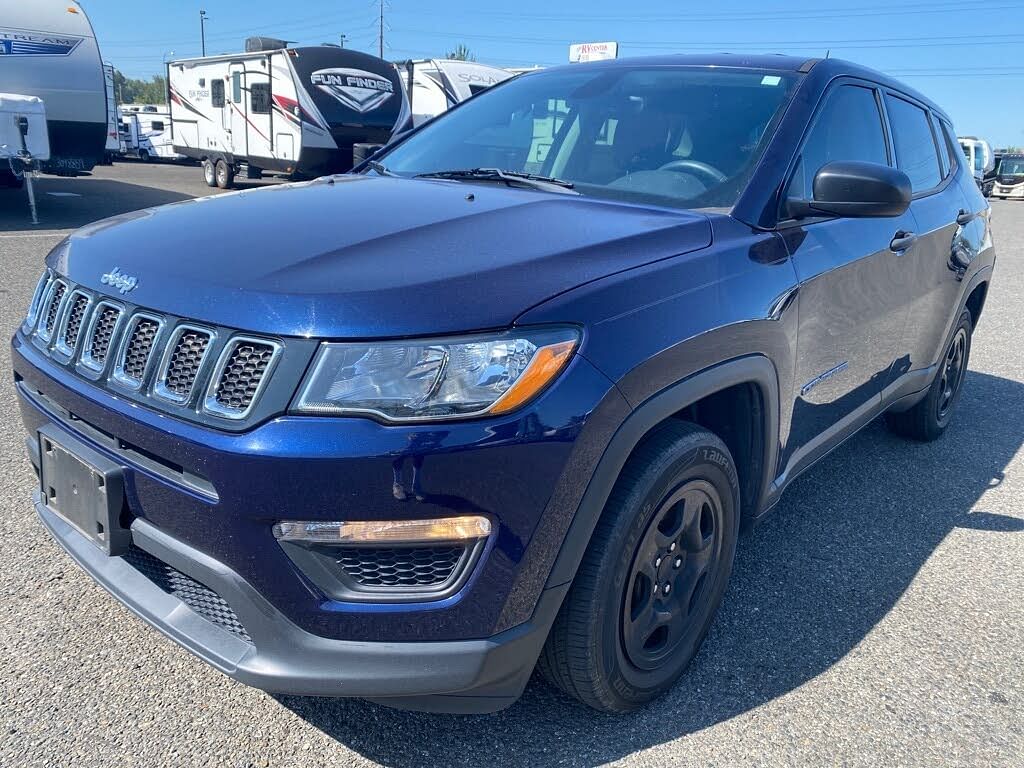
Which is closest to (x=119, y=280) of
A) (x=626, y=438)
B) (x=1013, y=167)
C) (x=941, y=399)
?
(x=626, y=438)

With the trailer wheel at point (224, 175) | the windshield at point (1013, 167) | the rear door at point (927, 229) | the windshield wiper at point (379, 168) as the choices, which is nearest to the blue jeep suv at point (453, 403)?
the windshield wiper at point (379, 168)

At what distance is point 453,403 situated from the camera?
1643 mm

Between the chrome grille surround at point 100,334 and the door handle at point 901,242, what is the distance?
2708 millimetres

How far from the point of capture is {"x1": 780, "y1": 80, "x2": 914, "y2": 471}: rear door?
8.66 feet

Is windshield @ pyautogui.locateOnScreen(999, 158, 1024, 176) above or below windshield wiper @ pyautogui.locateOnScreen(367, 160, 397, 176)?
below

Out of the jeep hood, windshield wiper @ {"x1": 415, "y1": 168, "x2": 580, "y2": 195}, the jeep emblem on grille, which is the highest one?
windshield wiper @ {"x1": 415, "y1": 168, "x2": 580, "y2": 195}

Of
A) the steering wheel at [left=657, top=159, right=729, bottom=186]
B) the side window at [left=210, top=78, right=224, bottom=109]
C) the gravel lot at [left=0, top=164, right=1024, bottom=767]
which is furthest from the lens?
the side window at [left=210, top=78, right=224, bottom=109]

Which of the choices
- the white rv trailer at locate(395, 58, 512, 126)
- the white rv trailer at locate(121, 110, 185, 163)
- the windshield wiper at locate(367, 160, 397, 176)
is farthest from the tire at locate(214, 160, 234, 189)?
the windshield wiper at locate(367, 160, 397, 176)

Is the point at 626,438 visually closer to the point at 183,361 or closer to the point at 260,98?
the point at 183,361

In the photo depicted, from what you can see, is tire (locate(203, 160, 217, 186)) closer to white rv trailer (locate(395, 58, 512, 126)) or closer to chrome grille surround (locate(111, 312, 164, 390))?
white rv trailer (locate(395, 58, 512, 126))

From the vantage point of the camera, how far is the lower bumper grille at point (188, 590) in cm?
183

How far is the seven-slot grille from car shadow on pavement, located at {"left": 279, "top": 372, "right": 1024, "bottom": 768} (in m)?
0.97

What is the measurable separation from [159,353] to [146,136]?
3153 cm

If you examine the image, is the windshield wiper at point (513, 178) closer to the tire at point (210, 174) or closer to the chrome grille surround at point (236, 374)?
the chrome grille surround at point (236, 374)
